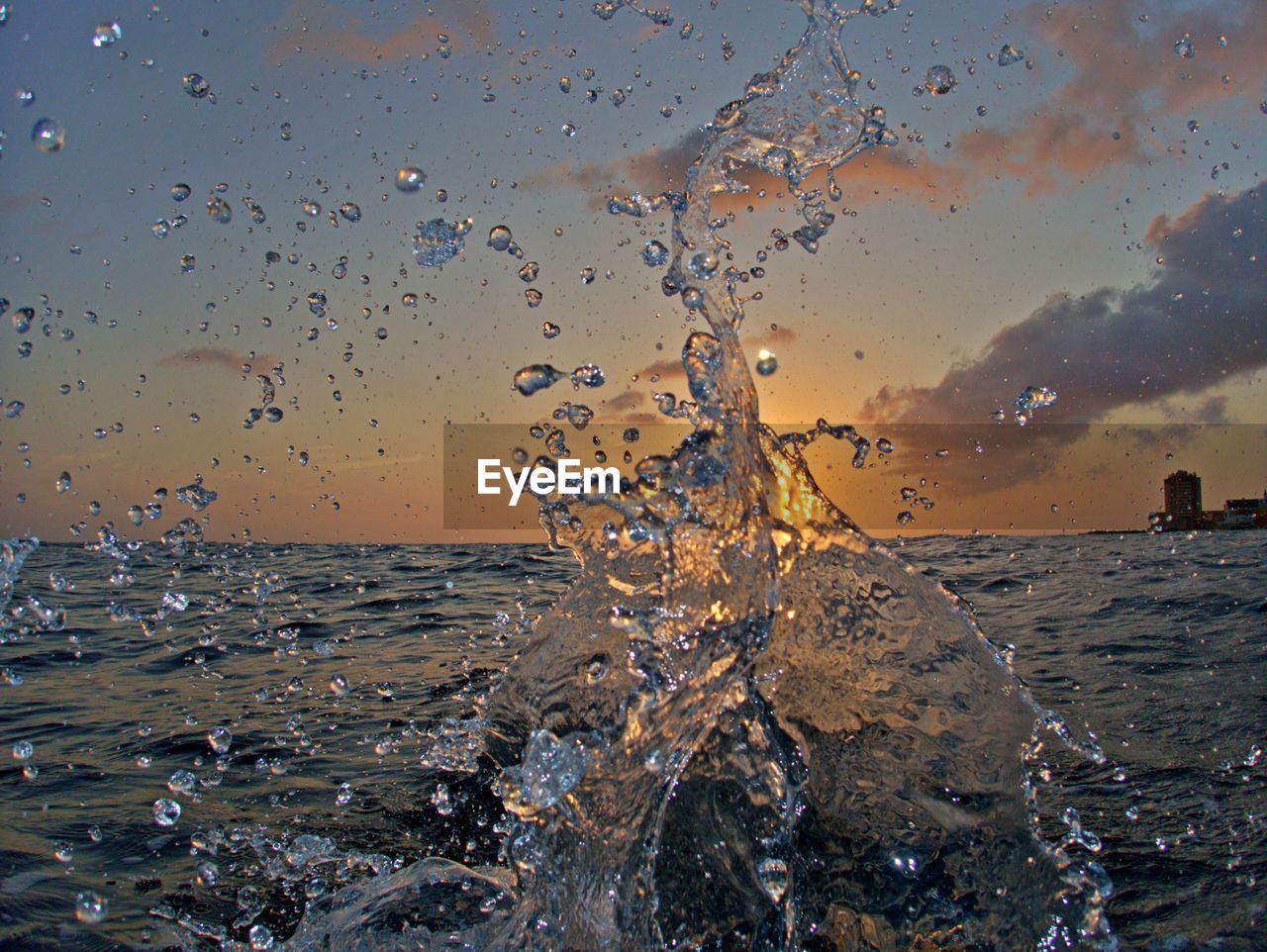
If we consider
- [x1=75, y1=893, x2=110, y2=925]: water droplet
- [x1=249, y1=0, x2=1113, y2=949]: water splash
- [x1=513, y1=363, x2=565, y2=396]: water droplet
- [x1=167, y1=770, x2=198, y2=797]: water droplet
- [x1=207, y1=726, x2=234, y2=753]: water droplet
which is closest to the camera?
[x1=249, y1=0, x2=1113, y2=949]: water splash

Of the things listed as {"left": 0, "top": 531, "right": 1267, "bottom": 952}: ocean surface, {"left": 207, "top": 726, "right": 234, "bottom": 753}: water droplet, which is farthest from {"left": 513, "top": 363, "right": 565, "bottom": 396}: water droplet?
{"left": 207, "top": 726, "right": 234, "bottom": 753}: water droplet

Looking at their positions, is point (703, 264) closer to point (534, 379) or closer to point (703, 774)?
point (534, 379)

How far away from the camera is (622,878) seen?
2850 mm

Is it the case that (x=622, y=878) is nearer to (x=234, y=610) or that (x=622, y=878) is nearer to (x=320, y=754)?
(x=320, y=754)

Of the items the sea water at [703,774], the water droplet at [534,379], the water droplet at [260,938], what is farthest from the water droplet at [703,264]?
the water droplet at [260,938]

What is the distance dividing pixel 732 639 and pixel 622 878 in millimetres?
896

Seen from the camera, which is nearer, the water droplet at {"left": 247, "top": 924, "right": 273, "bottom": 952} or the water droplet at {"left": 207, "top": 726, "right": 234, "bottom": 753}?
the water droplet at {"left": 247, "top": 924, "right": 273, "bottom": 952}

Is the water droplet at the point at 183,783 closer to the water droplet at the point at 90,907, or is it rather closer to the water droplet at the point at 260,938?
the water droplet at the point at 90,907

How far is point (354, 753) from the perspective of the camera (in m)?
4.83

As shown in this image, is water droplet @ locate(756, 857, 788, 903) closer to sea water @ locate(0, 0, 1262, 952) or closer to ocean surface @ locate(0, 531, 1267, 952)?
sea water @ locate(0, 0, 1262, 952)

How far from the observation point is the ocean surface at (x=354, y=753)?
319 cm

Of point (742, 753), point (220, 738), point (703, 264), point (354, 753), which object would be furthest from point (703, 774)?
point (220, 738)

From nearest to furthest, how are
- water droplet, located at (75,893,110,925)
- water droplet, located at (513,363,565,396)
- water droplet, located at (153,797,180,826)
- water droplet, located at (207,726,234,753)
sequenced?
water droplet, located at (75,893,110,925) → water droplet, located at (513,363,565,396) → water droplet, located at (153,797,180,826) → water droplet, located at (207,726,234,753)

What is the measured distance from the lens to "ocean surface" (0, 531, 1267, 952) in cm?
319
